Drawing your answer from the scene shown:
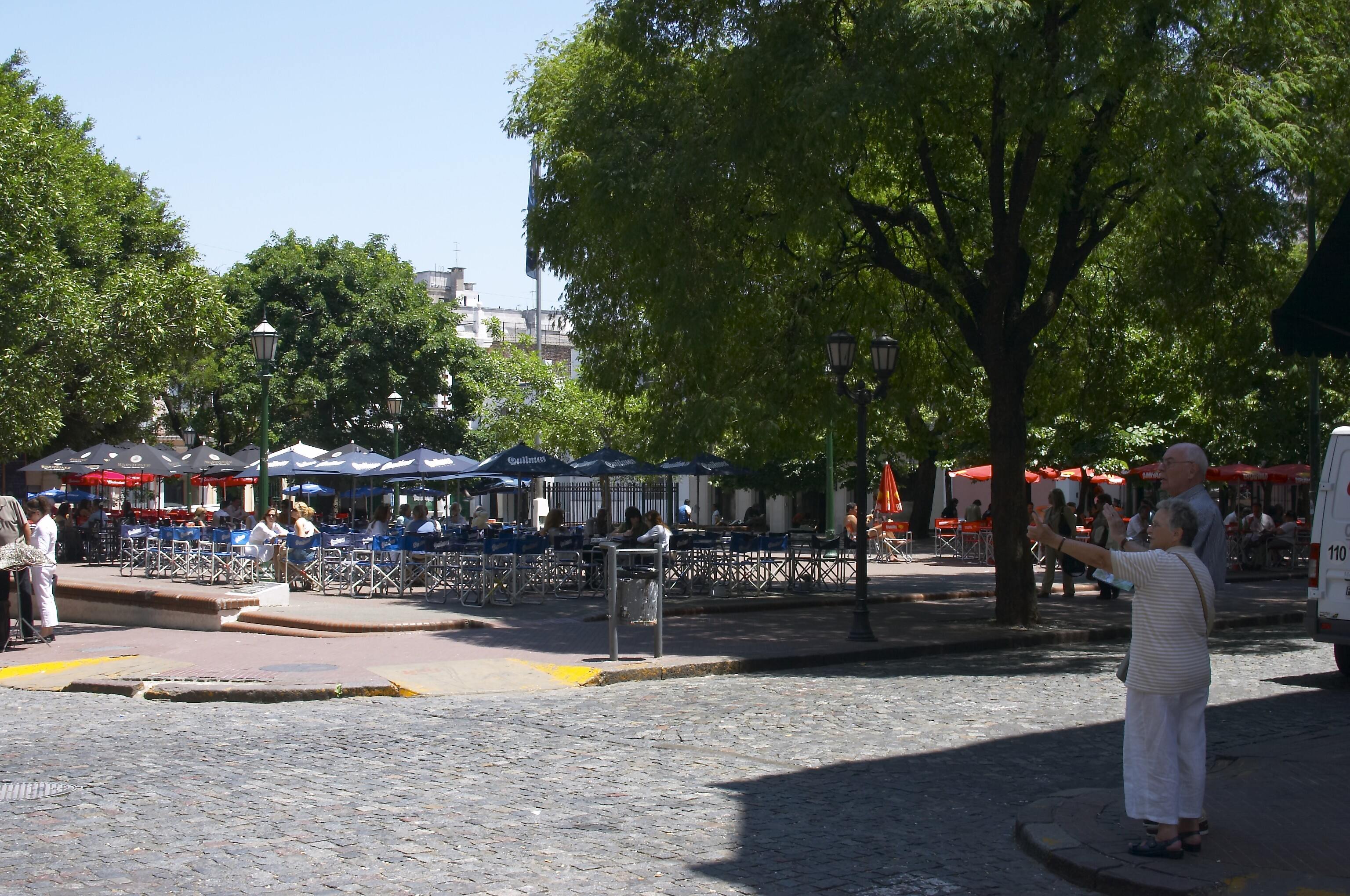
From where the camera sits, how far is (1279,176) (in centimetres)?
1609

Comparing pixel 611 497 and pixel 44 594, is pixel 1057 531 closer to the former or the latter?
pixel 44 594

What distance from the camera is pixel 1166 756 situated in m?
5.76

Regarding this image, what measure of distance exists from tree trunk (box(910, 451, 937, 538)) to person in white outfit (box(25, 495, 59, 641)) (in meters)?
30.2

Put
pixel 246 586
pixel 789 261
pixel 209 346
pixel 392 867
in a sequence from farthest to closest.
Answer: pixel 209 346, pixel 246 586, pixel 789 261, pixel 392 867

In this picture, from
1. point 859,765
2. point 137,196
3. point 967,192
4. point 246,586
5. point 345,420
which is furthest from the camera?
point 345,420

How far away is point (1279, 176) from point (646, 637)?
9770mm

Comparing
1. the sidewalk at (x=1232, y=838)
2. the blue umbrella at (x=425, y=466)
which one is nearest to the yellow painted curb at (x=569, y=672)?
the sidewalk at (x=1232, y=838)

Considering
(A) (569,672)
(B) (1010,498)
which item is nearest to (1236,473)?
(B) (1010,498)

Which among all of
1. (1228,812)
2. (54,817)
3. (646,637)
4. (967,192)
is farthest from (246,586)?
(1228,812)

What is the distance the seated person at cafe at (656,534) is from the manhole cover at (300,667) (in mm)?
6483

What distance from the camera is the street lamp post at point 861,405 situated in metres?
14.9

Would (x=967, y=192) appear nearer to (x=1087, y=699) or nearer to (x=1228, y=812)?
(x=1087, y=699)

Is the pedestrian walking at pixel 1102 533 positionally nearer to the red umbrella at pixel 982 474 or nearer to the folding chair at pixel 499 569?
the folding chair at pixel 499 569

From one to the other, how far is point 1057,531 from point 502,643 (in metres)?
10.0
